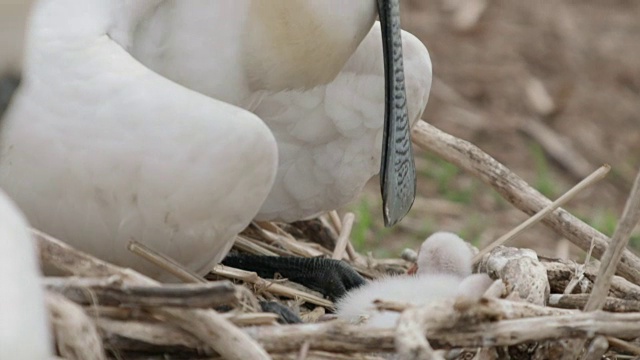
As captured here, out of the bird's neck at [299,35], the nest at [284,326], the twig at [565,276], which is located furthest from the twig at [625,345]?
the bird's neck at [299,35]

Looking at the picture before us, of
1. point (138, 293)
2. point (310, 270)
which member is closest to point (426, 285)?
point (310, 270)

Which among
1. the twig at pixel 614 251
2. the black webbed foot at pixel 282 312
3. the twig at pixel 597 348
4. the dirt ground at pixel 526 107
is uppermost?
the twig at pixel 614 251

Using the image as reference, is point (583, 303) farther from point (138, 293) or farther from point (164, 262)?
point (138, 293)

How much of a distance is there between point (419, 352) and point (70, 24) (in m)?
1.13

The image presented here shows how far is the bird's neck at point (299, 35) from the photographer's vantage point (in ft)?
12.2

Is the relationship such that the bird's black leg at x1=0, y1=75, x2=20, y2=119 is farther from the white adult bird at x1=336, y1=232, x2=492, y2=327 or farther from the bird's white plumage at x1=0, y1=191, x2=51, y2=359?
the white adult bird at x1=336, y1=232, x2=492, y2=327

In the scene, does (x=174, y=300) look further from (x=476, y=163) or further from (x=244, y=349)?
(x=476, y=163)

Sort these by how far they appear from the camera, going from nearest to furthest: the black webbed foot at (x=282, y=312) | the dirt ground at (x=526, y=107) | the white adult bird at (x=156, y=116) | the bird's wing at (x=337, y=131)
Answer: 1. the white adult bird at (x=156, y=116)
2. the black webbed foot at (x=282, y=312)
3. the bird's wing at (x=337, y=131)
4. the dirt ground at (x=526, y=107)

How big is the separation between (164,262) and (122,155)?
24cm

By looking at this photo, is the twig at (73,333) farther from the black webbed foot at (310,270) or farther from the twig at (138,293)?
the black webbed foot at (310,270)

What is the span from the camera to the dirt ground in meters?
6.78

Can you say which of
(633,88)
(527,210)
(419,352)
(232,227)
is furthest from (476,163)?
(633,88)

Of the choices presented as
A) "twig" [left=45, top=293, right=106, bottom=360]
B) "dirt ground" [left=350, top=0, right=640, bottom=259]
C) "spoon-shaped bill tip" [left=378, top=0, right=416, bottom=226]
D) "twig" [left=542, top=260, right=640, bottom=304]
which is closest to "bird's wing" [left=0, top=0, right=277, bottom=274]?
"twig" [left=45, top=293, right=106, bottom=360]

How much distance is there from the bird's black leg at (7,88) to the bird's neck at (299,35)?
2.49 ft
